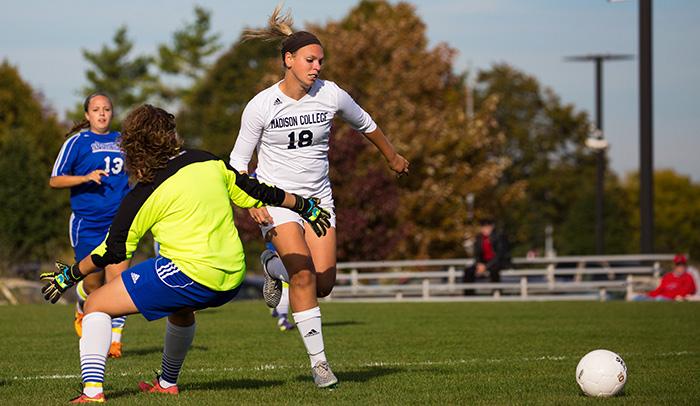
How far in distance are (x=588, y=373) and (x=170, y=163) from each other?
9.61 feet

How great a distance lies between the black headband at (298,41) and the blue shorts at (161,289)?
6.96ft

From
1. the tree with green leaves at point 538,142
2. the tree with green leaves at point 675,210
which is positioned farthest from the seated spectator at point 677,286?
the tree with green leaves at point 675,210

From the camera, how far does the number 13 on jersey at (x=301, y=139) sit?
27.7 feet

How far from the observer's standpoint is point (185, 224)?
6.88 m

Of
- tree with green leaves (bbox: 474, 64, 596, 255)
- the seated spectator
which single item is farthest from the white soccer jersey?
tree with green leaves (bbox: 474, 64, 596, 255)

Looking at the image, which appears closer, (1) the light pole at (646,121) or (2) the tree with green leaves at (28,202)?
(1) the light pole at (646,121)

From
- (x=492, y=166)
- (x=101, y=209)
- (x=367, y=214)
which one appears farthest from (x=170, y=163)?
(x=492, y=166)

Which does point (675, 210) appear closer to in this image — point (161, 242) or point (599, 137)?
point (599, 137)

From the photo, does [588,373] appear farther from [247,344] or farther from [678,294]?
[678,294]

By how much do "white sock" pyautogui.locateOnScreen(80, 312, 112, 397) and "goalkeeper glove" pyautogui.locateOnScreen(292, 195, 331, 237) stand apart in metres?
1.43

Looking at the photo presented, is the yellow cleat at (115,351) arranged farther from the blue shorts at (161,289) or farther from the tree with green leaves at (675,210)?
the tree with green leaves at (675,210)

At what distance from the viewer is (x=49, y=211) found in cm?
4062

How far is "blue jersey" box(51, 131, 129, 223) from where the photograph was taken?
36.7 feet

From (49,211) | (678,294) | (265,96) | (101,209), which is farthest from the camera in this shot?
(49,211)
